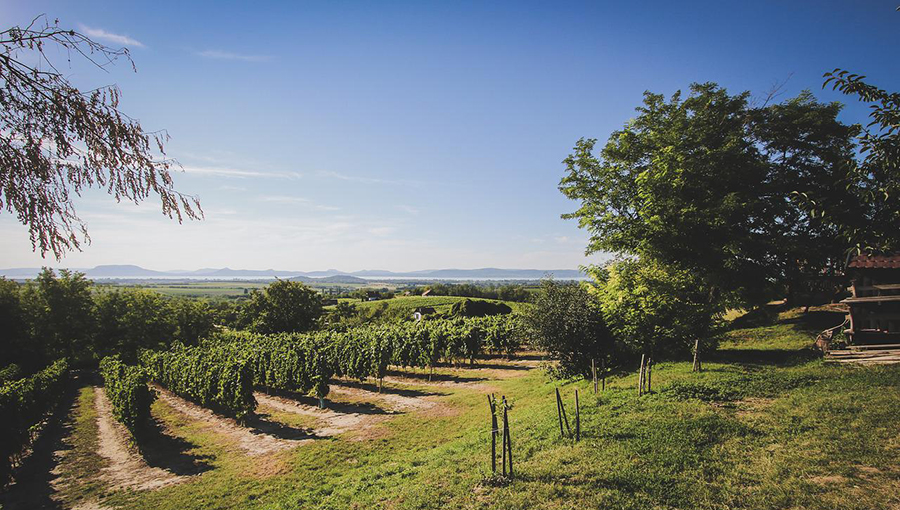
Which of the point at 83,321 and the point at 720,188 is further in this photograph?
the point at 83,321

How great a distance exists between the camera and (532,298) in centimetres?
1802

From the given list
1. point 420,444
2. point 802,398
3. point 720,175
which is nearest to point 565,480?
point 420,444

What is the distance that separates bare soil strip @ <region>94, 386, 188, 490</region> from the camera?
1229cm

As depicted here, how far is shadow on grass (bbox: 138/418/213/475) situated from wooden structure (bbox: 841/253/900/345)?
87.7 feet

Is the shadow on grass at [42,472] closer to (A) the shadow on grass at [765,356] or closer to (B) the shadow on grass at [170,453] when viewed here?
(B) the shadow on grass at [170,453]

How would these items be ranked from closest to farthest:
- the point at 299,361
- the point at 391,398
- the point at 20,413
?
the point at 20,413
the point at 391,398
the point at 299,361

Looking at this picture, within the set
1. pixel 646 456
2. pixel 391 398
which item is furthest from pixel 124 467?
pixel 646 456

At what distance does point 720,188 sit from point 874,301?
7163 millimetres

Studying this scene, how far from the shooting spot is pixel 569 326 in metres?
16.3

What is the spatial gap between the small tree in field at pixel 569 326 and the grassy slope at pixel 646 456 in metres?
1.92

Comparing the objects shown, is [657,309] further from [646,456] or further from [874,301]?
[874,301]

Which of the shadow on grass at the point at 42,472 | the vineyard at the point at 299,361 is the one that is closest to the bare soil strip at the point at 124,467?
the shadow on grass at the point at 42,472

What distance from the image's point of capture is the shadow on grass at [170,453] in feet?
43.9

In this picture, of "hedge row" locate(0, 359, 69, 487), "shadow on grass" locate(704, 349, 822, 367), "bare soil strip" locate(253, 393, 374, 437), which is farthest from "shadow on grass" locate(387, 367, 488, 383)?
"hedge row" locate(0, 359, 69, 487)
